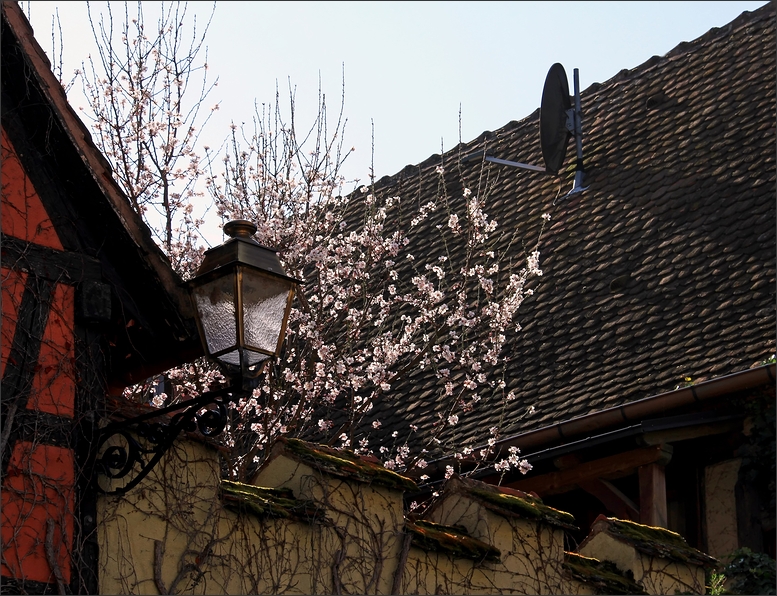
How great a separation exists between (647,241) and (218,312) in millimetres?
6420

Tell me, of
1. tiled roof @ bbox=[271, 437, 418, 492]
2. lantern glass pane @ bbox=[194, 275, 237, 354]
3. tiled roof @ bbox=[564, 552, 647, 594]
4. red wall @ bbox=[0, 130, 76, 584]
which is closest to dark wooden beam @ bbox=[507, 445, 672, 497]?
tiled roof @ bbox=[564, 552, 647, 594]

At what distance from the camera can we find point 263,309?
17.5 feet

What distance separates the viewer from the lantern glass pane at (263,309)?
17.2 ft

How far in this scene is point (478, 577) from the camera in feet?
20.3

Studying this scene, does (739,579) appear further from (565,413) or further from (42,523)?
(42,523)

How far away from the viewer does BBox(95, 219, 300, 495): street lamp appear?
5191 millimetres

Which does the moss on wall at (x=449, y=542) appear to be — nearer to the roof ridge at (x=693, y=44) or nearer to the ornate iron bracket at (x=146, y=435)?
the ornate iron bracket at (x=146, y=435)

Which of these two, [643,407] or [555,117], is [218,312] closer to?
[643,407]

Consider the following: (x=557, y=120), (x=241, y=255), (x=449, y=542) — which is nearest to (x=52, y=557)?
(x=241, y=255)

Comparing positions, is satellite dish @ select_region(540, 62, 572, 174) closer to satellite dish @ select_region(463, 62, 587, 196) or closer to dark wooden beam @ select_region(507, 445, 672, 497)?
satellite dish @ select_region(463, 62, 587, 196)

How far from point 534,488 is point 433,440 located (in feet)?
2.87

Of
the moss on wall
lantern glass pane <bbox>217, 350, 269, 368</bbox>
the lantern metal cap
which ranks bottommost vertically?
the moss on wall

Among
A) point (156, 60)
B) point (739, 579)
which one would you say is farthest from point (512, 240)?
point (739, 579)

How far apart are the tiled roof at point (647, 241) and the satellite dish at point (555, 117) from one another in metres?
0.20
